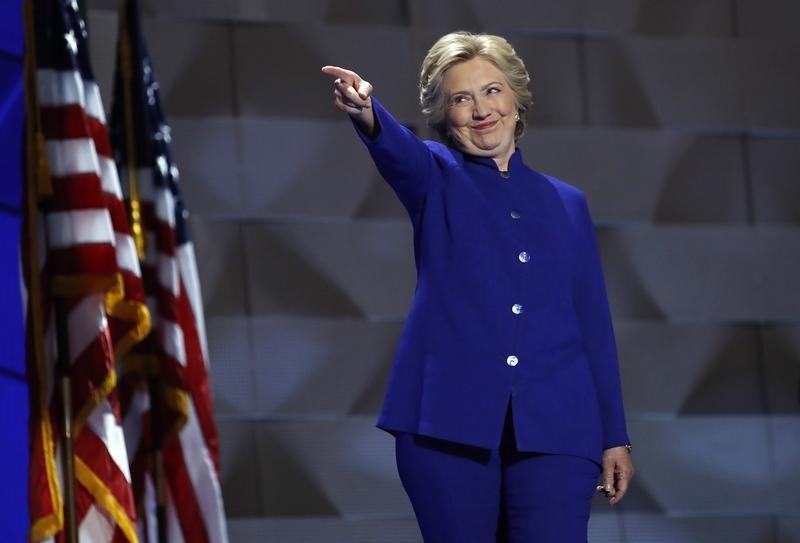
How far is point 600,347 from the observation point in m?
2.32

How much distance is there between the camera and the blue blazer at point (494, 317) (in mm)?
2172

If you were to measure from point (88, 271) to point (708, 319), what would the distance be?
9.27 ft

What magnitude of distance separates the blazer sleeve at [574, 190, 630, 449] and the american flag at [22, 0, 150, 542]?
5.27ft

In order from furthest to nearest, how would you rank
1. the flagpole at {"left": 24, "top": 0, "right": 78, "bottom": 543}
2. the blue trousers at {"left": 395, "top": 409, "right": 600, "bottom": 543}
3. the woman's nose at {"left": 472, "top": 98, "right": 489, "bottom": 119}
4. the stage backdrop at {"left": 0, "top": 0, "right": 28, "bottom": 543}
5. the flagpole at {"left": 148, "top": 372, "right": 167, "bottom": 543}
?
Result: the flagpole at {"left": 148, "top": 372, "right": 167, "bottom": 543} < the flagpole at {"left": 24, "top": 0, "right": 78, "bottom": 543} < the stage backdrop at {"left": 0, "top": 0, "right": 28, "bottom": 543} < the woman's nose at {"left": 472, "top": 98, "right": 489, "bottom": 119} < the blue trousers at {"left": 395, "top": 409, "right": 600, "bottom": 543}

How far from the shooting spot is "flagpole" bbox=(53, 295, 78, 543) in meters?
3.50

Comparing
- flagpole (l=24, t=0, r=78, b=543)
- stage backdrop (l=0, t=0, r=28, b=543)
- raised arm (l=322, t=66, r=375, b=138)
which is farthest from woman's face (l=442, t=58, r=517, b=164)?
flagpole (l=24, t=0, r=78, b=543)

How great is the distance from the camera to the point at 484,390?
2176mm

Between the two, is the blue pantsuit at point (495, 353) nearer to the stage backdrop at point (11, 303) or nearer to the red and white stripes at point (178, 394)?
the stage backdrop at point (11, 303)

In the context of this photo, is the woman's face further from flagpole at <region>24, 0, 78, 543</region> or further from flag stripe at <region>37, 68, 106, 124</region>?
flag stripe at <region>37, 68, 106, 124</region>

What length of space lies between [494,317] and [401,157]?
0.97ft

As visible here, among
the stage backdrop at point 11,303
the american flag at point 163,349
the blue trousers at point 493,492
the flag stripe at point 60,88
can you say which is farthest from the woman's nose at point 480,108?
the american flag at point 163,349

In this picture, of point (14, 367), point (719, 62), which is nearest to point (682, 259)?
point (719, 62)

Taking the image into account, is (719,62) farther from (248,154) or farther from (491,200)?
(491,200)

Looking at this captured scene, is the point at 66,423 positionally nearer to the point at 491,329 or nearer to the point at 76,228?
the point at 76,228
